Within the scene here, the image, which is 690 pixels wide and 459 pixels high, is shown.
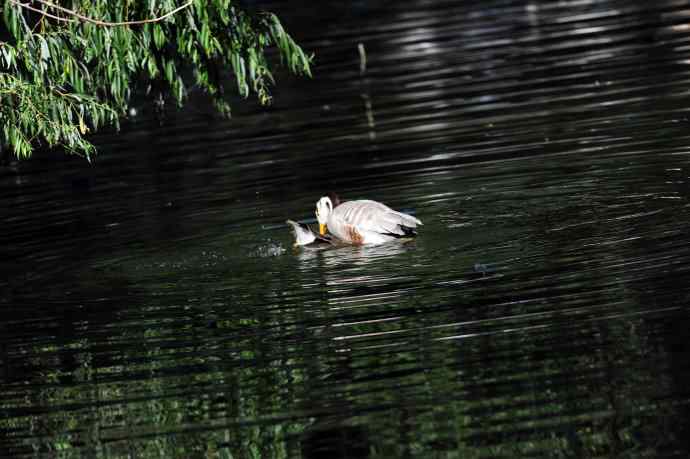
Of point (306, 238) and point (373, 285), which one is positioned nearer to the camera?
point (373, 285)

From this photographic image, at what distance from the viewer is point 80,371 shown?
12336mm

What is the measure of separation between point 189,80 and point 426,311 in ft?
72.8

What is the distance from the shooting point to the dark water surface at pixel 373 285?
1017cm

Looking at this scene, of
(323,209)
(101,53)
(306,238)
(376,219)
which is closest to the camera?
(376,219)

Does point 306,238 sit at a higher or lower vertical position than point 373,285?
higher

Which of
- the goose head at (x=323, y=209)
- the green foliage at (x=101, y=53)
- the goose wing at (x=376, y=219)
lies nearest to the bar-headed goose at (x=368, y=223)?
the goose wing at (x=376, y=219)

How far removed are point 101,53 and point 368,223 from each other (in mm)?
3715

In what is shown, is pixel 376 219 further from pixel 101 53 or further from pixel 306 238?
pixel 101 53

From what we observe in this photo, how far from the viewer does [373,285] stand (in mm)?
14039

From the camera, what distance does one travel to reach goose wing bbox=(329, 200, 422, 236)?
1577 centimetres

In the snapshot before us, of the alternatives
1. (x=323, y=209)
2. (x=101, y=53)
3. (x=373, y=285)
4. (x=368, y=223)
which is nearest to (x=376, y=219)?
(x=368, y=223)

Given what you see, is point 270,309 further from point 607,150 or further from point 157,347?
point 607,150

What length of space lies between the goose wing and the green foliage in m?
2.58

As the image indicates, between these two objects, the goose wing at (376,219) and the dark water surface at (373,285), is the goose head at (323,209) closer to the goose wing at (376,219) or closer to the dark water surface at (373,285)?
the dark water surface at (373,285)
